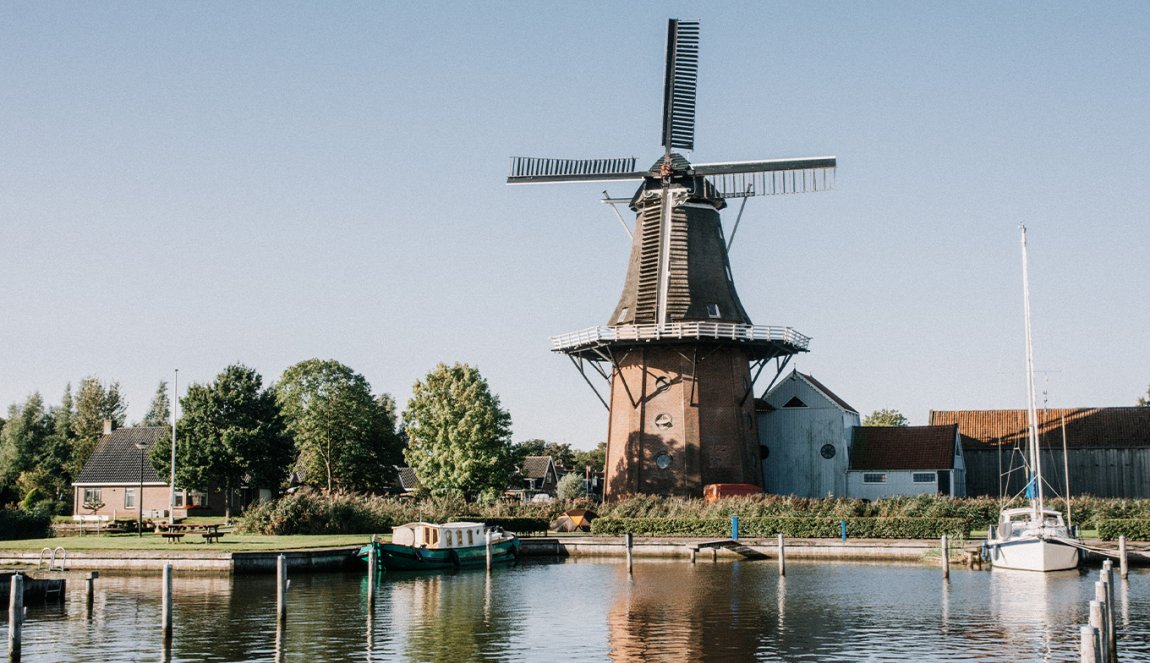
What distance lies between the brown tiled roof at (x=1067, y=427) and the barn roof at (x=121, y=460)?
4595cm

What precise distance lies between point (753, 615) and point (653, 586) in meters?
6.83

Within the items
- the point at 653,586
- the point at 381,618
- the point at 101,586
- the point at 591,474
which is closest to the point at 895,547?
the point at 653,586

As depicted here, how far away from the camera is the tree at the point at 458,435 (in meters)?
61.8

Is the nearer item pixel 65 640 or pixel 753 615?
pixel 65 640

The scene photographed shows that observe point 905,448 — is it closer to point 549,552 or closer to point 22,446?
point 549,552

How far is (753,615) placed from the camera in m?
27.8

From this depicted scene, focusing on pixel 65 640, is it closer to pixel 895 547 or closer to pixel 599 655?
pixel 599 655

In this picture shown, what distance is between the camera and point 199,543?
139 feet

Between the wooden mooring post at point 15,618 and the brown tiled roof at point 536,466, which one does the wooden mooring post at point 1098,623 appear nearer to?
the wooden mooring post at point 15,618

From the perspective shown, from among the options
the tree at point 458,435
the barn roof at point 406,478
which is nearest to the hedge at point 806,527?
Result: the tree at point 458,435

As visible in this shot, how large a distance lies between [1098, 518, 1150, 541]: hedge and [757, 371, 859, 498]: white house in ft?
55.4

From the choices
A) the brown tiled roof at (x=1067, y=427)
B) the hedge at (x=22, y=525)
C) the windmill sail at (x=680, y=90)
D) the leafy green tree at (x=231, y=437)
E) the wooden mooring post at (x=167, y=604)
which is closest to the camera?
the wooden mooring post at (x=167, y=604)

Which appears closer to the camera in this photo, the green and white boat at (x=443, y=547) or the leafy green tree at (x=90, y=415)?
the green and white boat at (x=443, y=547)

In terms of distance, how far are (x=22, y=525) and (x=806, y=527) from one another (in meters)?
31.8
